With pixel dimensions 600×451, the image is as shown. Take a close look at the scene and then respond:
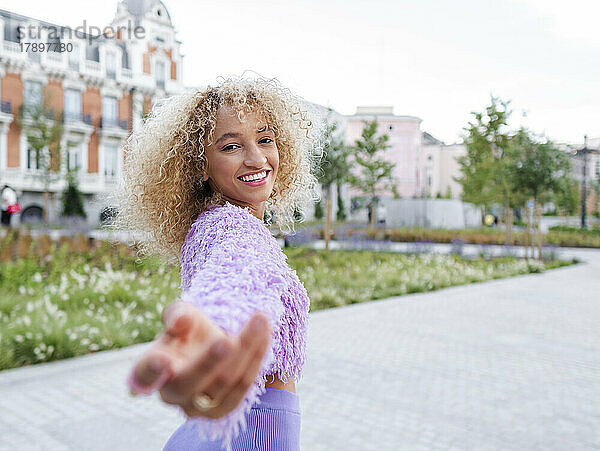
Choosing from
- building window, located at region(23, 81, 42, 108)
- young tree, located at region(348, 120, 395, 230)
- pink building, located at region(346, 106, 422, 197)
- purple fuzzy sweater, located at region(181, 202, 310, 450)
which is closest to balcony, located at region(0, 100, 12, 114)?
building window, located at region(23, 81, 42, 108)

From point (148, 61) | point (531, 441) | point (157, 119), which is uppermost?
point (148, 61)

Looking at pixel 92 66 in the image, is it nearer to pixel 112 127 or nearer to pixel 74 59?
pixel 74 59

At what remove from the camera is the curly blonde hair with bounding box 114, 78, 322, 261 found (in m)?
1.55

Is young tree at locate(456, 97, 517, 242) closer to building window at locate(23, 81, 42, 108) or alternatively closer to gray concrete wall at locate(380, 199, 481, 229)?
gray concrete wall at locate(380, 199, 481, 229)

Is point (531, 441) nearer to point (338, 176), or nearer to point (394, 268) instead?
point (394, 268)

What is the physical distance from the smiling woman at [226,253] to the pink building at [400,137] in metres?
33.6

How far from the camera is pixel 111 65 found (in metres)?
33.5

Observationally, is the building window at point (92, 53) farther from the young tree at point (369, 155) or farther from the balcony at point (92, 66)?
the young tree at point (369, 155)

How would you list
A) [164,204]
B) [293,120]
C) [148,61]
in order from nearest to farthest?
[164,204]
[293,120]
[148,61]

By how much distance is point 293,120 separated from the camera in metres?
1.75

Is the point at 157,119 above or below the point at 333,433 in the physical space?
above

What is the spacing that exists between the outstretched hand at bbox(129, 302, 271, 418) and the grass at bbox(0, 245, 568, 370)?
1.38 m

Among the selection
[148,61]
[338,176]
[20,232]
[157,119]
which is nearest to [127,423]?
[157,119]

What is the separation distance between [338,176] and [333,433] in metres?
14.8
